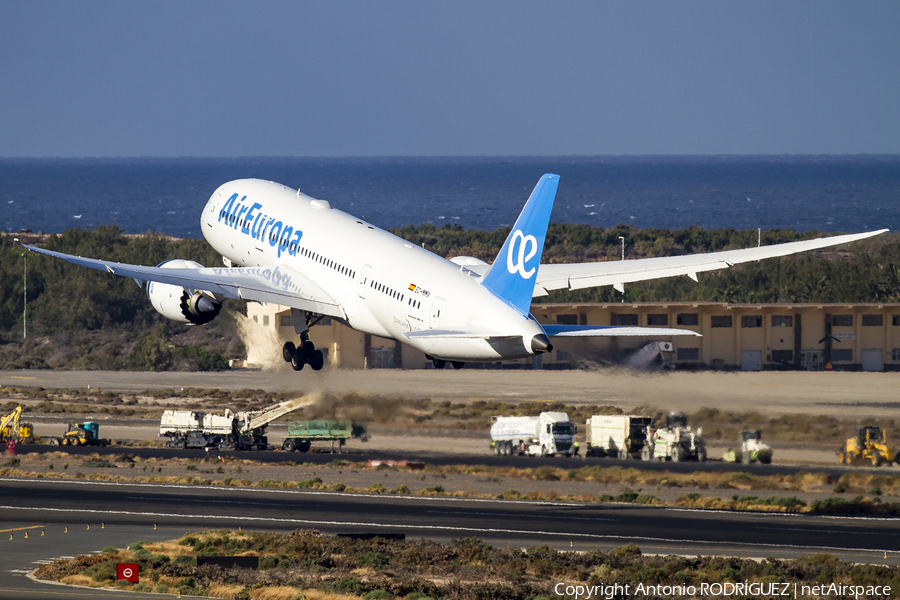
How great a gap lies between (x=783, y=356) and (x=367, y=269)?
55.2m

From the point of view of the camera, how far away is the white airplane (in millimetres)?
40969

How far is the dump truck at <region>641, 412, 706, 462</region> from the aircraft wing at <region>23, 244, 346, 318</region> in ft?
78.7

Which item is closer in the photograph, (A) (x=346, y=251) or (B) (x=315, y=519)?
(A) (x=346, y=251)

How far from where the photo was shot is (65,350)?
4606 inches

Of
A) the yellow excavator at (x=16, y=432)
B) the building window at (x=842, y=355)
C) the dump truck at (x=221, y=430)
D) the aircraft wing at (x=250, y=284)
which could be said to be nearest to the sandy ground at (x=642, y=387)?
the aircraft wing at (x=250, y=284)

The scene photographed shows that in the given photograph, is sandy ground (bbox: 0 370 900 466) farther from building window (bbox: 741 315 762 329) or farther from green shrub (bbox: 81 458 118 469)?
building window (bbox: 741 315 762 329)

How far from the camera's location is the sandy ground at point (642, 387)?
169 ft

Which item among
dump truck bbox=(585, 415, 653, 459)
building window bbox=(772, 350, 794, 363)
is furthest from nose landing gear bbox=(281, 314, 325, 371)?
building window bbox=(772, 350, 794, 363)

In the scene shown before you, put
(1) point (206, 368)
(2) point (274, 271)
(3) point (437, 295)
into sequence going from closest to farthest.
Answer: (3) point (437, 295) < (2) point (274, 271) < (1) point (206, 368)

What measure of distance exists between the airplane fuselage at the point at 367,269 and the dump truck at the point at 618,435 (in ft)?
79.5

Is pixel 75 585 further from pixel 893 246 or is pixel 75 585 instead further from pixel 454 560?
pixel 893 246

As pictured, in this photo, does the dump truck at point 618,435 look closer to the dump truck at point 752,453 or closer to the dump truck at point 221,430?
the dump truck at point 752,453

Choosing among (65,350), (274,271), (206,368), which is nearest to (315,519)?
(274,271)

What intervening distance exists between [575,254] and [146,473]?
282ft
